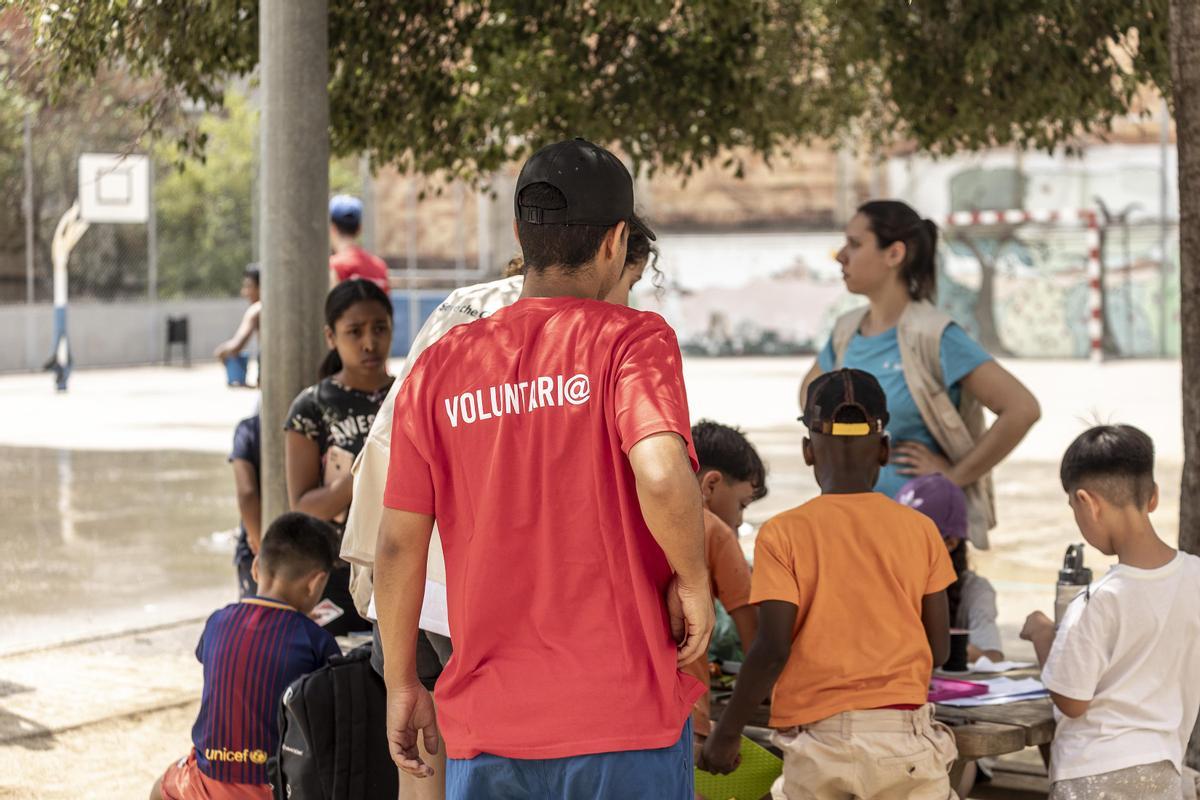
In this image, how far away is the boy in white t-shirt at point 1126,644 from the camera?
377 centimetres

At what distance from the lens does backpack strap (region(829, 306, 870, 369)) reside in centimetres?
534

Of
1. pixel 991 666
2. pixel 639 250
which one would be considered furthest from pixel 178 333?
pixel 639 250

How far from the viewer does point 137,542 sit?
11.2 meters

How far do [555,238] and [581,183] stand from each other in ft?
0.34

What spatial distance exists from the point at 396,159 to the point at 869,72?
3200 millimetres

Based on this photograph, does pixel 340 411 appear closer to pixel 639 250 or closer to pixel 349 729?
pixel 349 729

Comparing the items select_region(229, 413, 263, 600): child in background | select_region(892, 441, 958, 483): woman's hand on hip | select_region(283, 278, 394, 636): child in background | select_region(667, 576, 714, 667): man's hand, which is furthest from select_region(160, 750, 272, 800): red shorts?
select_region(892, 441, 958, 483): woman's hand on hip

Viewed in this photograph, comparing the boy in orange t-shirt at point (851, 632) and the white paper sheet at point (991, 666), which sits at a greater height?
the boy in orange t-shirt at point (851, 632)

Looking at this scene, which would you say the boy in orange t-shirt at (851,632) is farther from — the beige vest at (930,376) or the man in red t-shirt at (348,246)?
the man in red t-shirt at (348,246)

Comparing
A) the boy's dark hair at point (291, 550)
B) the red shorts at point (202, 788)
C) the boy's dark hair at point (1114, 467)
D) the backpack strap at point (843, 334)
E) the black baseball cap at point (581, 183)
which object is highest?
the black baseball cap at point (581, 183)

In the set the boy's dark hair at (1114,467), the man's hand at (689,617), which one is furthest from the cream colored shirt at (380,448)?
the boy's dark hair at (1114,467)

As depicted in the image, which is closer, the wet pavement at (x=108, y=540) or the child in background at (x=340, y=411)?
the child in background at (x=340, y=411)

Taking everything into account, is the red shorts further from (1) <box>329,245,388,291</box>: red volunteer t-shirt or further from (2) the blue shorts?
(1) <box>329,245,388,291</box>: red volunteer t-shirt

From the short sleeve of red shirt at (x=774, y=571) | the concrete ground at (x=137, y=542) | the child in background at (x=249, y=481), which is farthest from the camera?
the concrete ground at (x=137, y=542)
